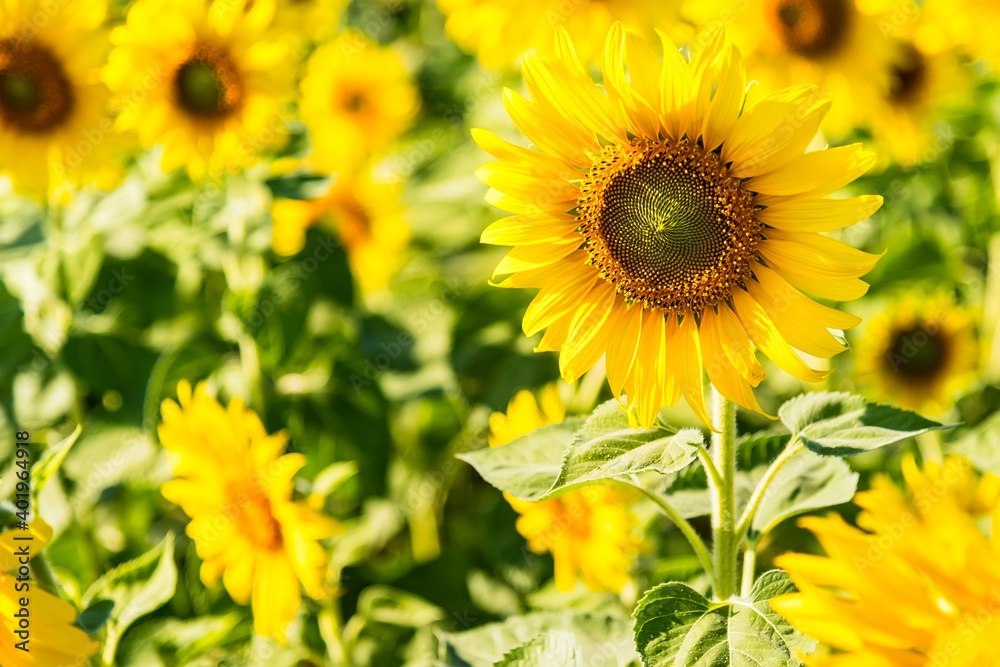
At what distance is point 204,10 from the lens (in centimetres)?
283

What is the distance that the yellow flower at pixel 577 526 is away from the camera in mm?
2455

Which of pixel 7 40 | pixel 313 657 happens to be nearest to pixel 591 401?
pixel 313 657

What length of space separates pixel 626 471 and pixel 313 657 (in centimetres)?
145

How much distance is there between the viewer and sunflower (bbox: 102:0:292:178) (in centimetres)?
281

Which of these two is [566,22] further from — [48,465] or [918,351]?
[48,465]

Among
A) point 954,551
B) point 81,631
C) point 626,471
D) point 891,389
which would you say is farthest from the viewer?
point 891,389

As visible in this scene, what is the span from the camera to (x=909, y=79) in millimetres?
3793

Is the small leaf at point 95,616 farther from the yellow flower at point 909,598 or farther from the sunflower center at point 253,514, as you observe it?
the yellow flower at point 909,598

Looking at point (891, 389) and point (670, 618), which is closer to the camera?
point (670, 618)

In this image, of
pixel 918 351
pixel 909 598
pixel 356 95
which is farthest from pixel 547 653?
pixel 356 95

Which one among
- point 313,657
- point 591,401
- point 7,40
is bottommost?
point 313,657

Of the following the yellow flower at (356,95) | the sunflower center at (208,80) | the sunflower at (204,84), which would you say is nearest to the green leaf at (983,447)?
the sunflower at (204,84)

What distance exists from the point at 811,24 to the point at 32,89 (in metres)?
2.62

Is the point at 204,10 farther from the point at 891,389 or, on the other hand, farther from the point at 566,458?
the point at 891,389
